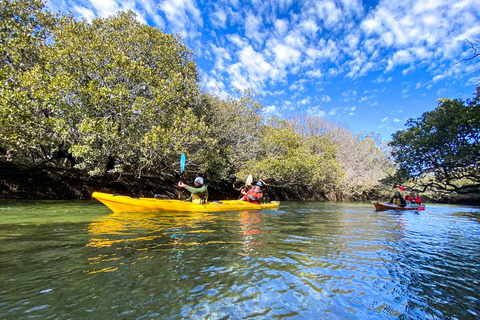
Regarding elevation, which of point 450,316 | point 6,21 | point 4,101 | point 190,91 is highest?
point 6,21

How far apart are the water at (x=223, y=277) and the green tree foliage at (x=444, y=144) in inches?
641

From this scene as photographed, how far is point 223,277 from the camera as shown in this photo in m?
2.89

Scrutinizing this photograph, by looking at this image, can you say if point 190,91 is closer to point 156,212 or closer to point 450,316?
point 156,212

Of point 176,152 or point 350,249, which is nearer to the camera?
point 350,249

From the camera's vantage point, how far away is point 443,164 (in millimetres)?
18484

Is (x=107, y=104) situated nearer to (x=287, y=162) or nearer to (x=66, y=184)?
(x=66, y=184)

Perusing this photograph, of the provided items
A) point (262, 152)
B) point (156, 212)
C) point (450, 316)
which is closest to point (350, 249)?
point (450, 316)

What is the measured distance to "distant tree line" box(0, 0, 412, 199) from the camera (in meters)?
9.90

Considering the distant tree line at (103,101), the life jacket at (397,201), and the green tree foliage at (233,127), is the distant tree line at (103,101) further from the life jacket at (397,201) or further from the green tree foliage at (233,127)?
the life jacket at (397,201)

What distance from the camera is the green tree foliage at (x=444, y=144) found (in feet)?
54.3

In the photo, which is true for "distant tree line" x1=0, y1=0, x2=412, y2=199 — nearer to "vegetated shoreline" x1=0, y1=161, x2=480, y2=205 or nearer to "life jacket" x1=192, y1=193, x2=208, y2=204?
"vegetated shoreline" x1=0, y1=161, x2=480, y2=205

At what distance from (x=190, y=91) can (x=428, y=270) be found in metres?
14.0

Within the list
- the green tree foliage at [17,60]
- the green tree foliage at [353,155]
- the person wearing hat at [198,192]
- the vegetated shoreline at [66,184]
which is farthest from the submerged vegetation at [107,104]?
the green tree foliage at [353,155]

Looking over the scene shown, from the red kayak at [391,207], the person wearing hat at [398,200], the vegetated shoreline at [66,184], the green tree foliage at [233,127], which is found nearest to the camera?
the vegetated shoreline at [66,184]
